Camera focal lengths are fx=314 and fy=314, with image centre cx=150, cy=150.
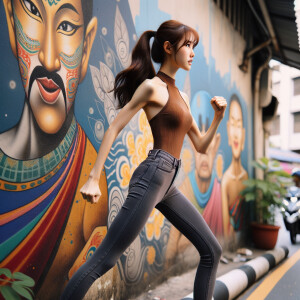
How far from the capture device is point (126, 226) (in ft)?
5.08

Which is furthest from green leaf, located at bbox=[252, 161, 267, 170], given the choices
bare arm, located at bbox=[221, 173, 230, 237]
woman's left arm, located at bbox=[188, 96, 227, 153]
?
woman's left arm, located at bbox=[188, 96, 227, 153]

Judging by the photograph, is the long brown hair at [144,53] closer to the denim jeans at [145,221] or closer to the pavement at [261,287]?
the denim jeans at [145,221]

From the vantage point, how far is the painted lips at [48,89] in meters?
2.03

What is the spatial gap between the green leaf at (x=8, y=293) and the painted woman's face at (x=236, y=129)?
4.19 m

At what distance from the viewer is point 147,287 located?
122 inches

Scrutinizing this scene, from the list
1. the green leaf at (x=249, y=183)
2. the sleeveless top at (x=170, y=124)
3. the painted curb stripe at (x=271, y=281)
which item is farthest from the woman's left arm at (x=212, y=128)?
the green leaf at (x=249, y=183)

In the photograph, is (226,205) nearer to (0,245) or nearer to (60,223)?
(60,223)

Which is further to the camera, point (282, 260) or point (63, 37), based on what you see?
point (282, 260)

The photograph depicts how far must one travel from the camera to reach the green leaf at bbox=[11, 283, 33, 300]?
180 cm

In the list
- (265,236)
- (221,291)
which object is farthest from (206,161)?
(265,236)

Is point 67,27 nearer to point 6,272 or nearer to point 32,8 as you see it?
point 32,8

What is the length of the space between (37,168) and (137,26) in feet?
5.82

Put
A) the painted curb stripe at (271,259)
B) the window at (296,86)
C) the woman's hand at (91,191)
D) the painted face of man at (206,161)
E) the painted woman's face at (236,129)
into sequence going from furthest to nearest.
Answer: the window at (296,86)
the painted woman's face at (236,129)
the painted face of man at (206,161)
the painted curb stripe at (271,259)
the woman's hand at (91,191)

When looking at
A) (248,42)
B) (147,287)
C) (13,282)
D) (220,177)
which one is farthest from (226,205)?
(13,282)
